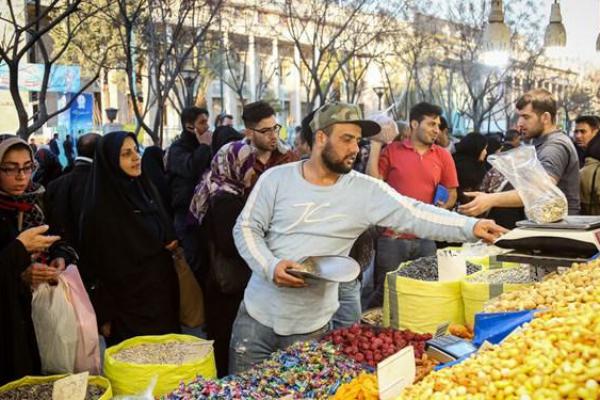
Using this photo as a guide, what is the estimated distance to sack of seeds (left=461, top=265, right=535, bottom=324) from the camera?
335cm

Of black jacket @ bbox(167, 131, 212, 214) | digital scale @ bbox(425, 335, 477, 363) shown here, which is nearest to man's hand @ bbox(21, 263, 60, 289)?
digital scale @ bbox(425, 335, 477, 363)

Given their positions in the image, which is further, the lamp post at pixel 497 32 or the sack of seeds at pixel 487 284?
the lamp post at pixel 497 32

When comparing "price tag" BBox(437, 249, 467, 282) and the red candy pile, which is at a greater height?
"price tag" BBox(437, 249, 467, 282)

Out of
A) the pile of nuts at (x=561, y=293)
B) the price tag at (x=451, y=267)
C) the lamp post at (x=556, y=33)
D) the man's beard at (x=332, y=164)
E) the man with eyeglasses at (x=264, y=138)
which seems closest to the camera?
the pile of nuts at (x=561, y=293)

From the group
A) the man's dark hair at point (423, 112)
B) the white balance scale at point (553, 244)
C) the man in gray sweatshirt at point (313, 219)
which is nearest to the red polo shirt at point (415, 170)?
the man's dark hair at point (423, 112)

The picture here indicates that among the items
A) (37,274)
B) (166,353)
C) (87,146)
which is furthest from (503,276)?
(87,146)

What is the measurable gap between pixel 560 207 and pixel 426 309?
1196 millimetres

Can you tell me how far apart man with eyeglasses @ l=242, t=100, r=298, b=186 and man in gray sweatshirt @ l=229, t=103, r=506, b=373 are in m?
1.20

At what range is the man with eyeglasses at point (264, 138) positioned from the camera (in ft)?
14.1

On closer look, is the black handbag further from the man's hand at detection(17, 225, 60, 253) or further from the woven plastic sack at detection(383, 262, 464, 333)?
the man's hand at detection(17, 225, 60, 253)

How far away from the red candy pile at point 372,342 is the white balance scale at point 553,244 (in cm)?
60

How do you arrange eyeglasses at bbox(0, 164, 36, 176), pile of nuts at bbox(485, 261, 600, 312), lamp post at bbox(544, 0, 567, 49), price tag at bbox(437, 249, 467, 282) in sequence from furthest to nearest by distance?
lamp post at bbox(544, 0, 567, 49) < price tag at bbox(437, 249, 467, 282) < eyeglasses at bbox(0, 164, 36, 176) < pile of nuts at bbox(485, 261, 600, 312)

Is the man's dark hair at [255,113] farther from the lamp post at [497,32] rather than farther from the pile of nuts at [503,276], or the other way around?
the lamp post at [497,32]

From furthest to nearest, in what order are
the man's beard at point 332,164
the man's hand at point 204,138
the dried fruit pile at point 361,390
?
1. the man's hand at point 204,138
2. the man's beard at point 332,164
3. the dried fruit pile at point 361,390
